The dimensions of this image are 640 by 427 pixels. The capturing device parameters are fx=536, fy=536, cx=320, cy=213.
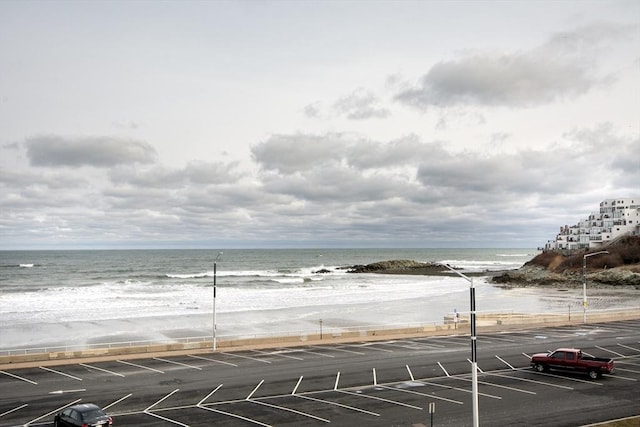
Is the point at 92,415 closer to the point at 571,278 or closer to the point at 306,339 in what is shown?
the point at 306,339

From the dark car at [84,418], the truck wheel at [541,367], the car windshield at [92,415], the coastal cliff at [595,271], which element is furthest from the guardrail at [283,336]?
the coastal cliff at [595,271]

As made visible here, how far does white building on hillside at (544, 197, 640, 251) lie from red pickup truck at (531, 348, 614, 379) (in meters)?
138

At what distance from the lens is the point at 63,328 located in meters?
53.5

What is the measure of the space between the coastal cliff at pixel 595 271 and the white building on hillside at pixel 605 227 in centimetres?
2531

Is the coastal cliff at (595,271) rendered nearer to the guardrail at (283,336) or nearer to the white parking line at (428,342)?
the guardrail at (283,336)

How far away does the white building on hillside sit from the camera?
15900 centimetres

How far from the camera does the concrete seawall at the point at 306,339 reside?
34312mm

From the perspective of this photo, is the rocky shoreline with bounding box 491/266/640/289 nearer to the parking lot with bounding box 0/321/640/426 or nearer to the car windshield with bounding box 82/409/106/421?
the parking lot with bounding box 0/321/640/426

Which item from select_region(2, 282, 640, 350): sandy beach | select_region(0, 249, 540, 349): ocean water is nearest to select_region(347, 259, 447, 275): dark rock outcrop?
select_region(0, 249, 540, 349): ocean water

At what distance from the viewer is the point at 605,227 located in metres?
164

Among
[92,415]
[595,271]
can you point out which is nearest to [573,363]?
[92,415]

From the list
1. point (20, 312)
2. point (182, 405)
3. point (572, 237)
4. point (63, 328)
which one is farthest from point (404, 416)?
point (572, 237)

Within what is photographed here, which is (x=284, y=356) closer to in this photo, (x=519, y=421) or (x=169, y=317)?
(x=519, y=421)

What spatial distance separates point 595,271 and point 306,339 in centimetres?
9827
